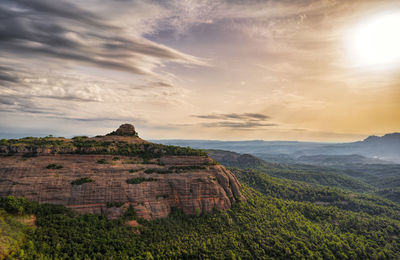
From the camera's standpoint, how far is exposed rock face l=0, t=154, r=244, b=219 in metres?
55.4

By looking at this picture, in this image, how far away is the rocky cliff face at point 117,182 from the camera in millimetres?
55625

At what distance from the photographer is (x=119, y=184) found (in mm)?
64000

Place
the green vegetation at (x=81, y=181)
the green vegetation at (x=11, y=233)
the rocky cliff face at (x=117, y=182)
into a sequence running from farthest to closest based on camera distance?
the green vegetation at (x=81, y=181) → the rocky cliff face at (x=117, y=182) → the green vegetation at (x=11, y=233)

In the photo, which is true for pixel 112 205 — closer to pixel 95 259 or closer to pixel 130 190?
pixel 130 190

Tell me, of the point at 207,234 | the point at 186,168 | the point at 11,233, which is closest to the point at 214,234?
the point at 207,234

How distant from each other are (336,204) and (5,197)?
17219cm

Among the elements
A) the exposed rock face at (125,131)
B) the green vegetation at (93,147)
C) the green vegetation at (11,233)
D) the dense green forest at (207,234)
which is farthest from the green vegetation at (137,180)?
the exposed rock face at (125,131)

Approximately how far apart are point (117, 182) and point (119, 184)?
42.2 inches

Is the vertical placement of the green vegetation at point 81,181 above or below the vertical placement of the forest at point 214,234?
above

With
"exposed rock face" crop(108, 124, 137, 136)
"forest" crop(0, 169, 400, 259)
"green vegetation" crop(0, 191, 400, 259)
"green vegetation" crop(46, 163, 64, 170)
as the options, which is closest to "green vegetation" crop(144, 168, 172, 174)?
"green vegetation" crop(0, 191, 400, 259)

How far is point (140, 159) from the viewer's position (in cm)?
7919

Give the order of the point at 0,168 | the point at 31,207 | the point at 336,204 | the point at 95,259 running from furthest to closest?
1. the point at 336,204
2. the point at 0,168
3. the point at 31,207
4. the point at 95,259

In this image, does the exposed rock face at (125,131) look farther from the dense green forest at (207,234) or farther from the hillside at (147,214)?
the dense green forest at (207,234)

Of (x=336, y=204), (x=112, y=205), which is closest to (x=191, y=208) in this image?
(x=112, y=205)
